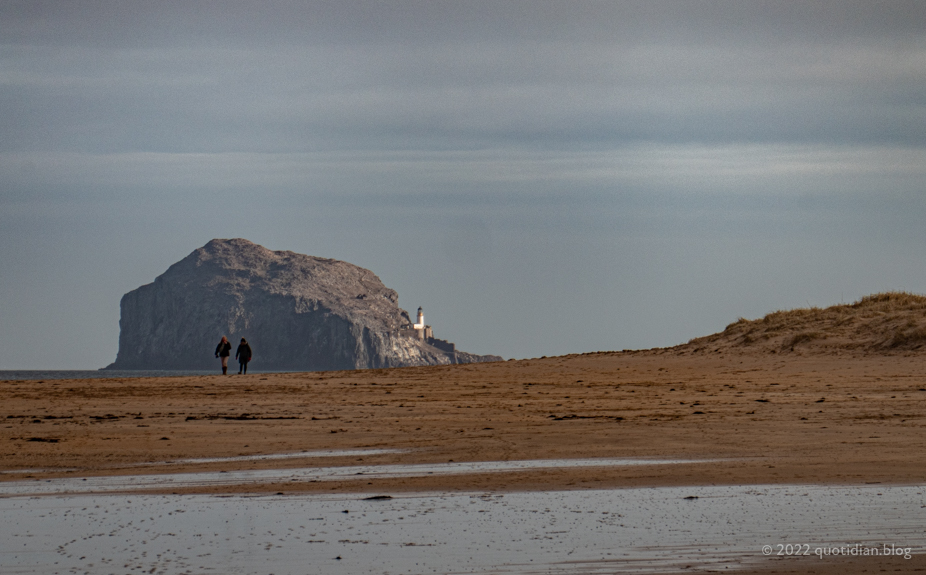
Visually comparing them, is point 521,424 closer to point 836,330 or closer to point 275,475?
point 275,475

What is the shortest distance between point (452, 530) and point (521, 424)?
26.3 feet

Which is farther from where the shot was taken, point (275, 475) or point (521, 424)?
point (521, 424)

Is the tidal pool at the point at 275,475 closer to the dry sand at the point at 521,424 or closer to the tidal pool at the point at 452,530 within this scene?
the dry sand at the point at 521,424

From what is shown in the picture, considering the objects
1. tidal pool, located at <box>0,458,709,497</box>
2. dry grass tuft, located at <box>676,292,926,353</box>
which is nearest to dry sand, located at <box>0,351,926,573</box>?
tidal pool, located at <box>0,458,709,497</box>

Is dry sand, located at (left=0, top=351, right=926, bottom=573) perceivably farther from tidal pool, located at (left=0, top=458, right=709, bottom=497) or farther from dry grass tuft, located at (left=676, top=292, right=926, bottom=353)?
dry grass tuft, located at (left=676, top=292, right=926, bottom=353)

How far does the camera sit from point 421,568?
6816 mm

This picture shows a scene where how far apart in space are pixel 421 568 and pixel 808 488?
15.5 feet

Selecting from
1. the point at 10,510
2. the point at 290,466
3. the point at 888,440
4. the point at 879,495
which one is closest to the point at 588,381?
the point at 888,440

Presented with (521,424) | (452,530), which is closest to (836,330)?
(521,424)

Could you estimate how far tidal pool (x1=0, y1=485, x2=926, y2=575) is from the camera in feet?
22.9

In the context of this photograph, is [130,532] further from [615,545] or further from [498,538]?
[615,545]

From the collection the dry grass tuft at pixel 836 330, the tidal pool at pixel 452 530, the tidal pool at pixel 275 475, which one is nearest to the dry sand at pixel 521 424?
the tidal pool at pixel 275 475

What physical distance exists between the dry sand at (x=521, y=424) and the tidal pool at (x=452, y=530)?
27.1 inches

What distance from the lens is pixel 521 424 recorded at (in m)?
A: 16.0
